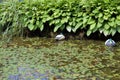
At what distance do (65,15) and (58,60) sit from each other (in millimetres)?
1835

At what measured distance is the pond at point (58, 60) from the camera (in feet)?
15.8

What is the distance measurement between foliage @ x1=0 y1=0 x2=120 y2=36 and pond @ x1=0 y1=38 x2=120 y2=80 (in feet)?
1.29

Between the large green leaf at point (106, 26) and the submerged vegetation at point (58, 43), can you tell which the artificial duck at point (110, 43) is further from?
the large green leaf at point (106, 26)

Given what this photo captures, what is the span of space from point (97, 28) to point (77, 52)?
1062 mm

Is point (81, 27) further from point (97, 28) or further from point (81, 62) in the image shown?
point (81, 62)

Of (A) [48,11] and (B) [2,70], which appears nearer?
(B) [2,70]

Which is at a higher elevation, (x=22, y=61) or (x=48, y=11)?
(x=48, y=11)

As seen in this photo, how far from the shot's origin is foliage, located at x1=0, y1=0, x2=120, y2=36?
22.0 ft

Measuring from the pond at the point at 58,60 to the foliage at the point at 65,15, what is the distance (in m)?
0.39

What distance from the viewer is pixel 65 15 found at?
712 centimetres

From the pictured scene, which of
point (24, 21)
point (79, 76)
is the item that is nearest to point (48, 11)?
point (24, 21)

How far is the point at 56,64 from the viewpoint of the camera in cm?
534

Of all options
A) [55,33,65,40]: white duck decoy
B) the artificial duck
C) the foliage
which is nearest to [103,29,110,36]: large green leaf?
the foliage

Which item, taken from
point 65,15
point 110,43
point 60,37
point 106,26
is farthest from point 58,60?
point 65,15
